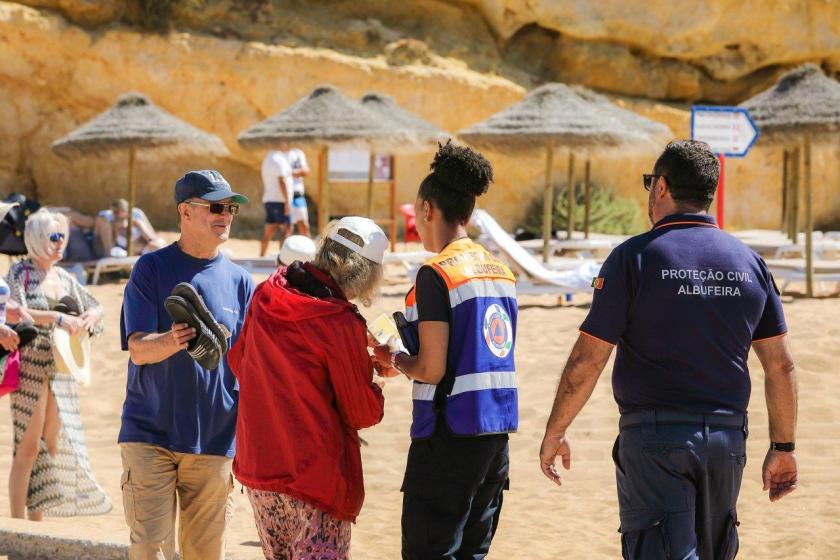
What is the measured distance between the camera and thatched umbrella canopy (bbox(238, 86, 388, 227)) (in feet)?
46.0

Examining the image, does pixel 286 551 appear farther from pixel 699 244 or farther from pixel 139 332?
pixel 699 244

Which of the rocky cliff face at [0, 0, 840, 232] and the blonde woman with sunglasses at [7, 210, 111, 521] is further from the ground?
the rocky cliff face at [0, 0, 840, 232]

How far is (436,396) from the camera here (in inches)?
135

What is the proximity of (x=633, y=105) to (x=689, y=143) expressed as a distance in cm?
1847

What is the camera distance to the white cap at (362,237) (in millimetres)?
3373

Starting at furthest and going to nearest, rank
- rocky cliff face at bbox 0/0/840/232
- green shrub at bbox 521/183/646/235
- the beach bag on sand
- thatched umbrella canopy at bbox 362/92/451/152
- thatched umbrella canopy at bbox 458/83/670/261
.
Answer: green shrub at bbox 521/183/646/235 → rocky cliff face at bbox 0/0/840/232 → thatched umbrella canopy at bbox 362/92/451/152 → thatched umbrella canopy at bbox 458/83/670/261 → the beach bag on sand

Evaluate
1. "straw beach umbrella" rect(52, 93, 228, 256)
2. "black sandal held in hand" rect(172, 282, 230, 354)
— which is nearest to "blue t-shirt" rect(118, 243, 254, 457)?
"black sandal held in hand" rect(172, 282, 230, 354)

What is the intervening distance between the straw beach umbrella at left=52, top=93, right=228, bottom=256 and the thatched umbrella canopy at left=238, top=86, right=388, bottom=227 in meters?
0.83

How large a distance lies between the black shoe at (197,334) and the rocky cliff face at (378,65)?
52.8 feet

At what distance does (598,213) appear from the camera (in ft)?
66.6

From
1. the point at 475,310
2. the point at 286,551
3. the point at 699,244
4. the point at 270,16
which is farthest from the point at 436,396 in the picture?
the point at 270,16

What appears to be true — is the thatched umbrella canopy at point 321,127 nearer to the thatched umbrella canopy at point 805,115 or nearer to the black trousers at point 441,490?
the thatched umbrella canopy at point 805,115

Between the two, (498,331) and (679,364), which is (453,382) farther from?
(679,364)

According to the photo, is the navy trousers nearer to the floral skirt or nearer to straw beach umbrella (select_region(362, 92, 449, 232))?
the floral skirt
